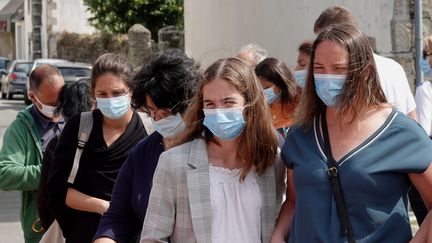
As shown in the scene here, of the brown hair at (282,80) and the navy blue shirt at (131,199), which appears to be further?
the brown hair at (282,80)

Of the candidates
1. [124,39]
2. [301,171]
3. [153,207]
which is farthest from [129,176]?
[124,39]

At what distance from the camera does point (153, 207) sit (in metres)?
3.46

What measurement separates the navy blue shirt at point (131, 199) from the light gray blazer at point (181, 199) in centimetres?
32

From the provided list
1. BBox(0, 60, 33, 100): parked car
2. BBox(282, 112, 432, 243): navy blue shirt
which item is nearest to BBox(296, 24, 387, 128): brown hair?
BBox(282, 112, 432, 243): navy blue shirt

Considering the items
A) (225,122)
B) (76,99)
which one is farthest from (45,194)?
(225,122)

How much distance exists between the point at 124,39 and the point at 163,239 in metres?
23.5

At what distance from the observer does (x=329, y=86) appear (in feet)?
10.8

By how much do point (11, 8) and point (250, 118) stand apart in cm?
5958

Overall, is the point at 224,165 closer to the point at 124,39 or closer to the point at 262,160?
the point at 262,160

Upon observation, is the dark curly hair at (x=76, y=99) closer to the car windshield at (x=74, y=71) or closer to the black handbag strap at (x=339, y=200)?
the black handbag strap at (x=339, y=200)

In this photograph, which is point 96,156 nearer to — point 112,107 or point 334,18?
point 112,107

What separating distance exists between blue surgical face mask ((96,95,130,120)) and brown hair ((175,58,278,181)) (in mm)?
1013

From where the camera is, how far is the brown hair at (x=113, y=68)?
4.58 metres

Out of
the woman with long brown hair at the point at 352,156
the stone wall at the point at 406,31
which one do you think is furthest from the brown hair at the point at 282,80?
the stone wall at the point at 406,31
